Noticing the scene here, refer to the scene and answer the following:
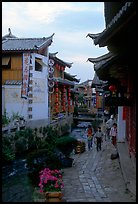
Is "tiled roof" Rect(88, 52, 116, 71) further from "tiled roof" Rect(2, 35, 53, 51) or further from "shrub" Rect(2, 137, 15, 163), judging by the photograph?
"tiled roof" Rect(2, 35, 53, 51)

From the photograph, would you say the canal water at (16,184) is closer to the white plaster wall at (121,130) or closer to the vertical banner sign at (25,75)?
the white plaster wall at (121,130)

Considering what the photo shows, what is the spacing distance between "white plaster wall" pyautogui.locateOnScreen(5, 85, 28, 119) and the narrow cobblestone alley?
369 inches

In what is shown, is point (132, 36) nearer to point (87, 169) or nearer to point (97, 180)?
point (97, 180)

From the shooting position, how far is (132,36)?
526 cm

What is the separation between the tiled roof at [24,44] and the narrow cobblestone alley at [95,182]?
10.6 metres

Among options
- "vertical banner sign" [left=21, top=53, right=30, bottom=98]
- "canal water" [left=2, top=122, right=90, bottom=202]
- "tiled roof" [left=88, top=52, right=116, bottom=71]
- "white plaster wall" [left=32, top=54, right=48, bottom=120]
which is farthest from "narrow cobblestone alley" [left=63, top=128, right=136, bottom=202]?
"white plaster wall" [left=32, top=54, right=48, bottom=120]

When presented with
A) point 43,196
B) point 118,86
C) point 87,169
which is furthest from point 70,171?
point 43,196

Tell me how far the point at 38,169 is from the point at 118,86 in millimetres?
3995

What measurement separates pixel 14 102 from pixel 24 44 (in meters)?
4.30

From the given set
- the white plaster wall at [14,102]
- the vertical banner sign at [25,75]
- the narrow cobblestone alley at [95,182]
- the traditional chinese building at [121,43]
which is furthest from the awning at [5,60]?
the traditional chinese building at [121,43]

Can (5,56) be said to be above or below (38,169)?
above

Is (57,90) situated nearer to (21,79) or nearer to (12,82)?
(21,79)

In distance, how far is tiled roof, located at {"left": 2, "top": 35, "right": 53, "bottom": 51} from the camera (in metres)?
21.5

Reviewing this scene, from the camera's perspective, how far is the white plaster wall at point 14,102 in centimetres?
2175
